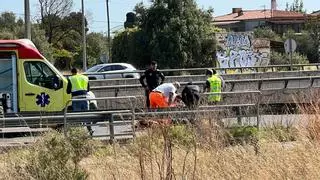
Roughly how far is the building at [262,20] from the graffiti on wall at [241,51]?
55661mm

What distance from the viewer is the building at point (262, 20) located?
12231 centimetres

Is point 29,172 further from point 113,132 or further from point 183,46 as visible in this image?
point 183,46

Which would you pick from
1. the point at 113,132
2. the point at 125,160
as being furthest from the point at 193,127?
the point at 113,132

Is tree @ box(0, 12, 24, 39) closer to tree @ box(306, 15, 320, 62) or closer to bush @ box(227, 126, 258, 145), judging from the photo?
tree @ box(306, 15, 320, 62)

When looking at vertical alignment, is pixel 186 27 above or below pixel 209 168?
above

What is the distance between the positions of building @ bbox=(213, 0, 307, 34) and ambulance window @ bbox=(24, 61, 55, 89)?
323ft

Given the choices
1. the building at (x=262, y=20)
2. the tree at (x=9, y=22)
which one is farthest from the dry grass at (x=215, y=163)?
the building at (x=262, y=20)

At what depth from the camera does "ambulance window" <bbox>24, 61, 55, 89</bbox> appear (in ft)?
58.2

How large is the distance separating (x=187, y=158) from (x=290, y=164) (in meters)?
1.16

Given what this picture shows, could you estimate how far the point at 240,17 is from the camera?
137 metres

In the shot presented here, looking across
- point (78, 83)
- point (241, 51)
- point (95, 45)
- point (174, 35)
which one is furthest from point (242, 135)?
point (95, 45)

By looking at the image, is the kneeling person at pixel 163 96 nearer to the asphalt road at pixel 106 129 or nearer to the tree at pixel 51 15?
the asphalt road at pixel 106 129

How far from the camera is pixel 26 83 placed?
17.6 m

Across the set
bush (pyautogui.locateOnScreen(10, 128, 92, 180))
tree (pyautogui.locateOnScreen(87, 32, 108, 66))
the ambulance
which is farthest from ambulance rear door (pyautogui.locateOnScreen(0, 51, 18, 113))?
tree (pyautogui.locateOnScreen(87, 32, 108, 66))
